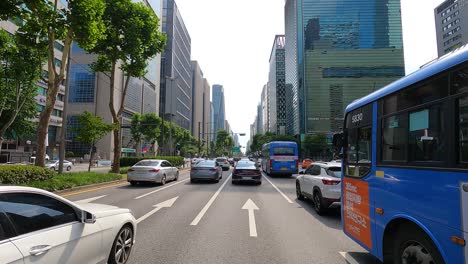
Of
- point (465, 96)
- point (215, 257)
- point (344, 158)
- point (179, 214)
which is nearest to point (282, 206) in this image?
point (179, 214)

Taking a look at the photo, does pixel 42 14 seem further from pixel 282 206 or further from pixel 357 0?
pixel 357 0

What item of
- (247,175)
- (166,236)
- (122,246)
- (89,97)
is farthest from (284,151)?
(89,97)

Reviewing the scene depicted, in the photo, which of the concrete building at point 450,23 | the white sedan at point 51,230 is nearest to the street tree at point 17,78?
the white sedan at point 51,230

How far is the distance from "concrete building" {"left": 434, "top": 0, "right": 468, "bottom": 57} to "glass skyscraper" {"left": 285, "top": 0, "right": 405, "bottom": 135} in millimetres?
19385

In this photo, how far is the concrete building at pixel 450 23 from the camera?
93.6 metres

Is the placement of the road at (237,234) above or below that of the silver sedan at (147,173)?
below

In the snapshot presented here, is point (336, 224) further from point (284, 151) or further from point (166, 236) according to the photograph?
point (284, 151)

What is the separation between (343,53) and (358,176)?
10007 centimetres

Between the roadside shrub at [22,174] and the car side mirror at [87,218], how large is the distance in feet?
32.6

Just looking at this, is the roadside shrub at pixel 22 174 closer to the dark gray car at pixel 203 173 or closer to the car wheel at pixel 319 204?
the dark gray car at pixel 203 173

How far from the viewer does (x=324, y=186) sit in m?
8.70

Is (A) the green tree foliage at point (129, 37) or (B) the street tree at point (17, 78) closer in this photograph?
(A) the green tree foliage at point (129, 37)

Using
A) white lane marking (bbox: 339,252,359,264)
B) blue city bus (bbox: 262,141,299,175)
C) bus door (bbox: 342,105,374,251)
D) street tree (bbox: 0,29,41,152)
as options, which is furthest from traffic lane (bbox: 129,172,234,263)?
blue city bus (bbox: 262,141,299,175)

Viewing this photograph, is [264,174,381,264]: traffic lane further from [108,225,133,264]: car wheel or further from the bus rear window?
the bus rear window
